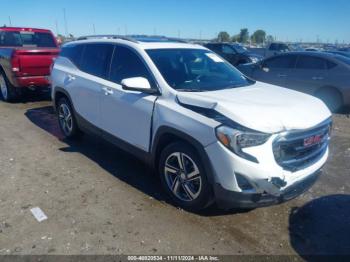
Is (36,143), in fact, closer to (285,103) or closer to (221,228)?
(221,228)

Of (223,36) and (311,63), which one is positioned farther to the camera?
(223,36)

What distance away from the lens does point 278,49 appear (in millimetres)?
27375

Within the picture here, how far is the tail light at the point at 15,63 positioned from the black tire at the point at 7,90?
73 cm

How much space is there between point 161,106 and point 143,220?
1.26m

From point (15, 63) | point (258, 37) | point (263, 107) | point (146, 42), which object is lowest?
point (258, 37)

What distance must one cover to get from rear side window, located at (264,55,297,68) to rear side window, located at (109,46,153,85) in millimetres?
6383

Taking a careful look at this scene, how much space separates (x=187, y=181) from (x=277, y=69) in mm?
7113

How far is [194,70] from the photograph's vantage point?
446 cm

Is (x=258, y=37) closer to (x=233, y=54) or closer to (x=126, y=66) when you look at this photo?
(x=233, y=54)

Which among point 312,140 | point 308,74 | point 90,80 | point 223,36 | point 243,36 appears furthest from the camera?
point 243,36


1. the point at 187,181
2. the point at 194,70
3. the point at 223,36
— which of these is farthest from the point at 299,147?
the point at 223,36

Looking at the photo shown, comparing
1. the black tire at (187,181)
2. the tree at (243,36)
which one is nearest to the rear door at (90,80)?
the black tire at (187,181)

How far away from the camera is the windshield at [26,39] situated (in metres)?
9.90

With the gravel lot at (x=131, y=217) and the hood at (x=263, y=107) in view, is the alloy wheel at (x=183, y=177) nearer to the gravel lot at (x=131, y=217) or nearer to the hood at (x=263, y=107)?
the gravel lot at (x=131, y=217)
